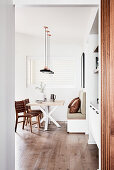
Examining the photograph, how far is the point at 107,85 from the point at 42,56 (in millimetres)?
5298

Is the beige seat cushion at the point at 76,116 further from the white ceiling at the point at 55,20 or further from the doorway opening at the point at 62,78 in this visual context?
the white ceiling at the point at 55,20

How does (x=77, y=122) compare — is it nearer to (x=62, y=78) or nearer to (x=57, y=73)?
(x=62, y=78)

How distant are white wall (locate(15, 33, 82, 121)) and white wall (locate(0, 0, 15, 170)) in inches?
178

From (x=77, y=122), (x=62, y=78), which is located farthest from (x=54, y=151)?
(x=62, y=78)

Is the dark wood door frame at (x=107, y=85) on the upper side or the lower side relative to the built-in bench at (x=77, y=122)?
upper

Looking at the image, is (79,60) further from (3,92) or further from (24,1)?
(3,92)

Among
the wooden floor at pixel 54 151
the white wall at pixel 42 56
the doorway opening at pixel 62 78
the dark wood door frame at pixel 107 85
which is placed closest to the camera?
the dark wood door frame at pixel 107 85

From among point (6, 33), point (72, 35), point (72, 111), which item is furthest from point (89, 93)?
point (6, 33)

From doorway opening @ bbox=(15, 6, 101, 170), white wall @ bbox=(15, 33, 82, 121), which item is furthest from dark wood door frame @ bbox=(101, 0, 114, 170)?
white wall @ bbox=(15, 33, 82, 121)

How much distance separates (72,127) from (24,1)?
3634 millimetres

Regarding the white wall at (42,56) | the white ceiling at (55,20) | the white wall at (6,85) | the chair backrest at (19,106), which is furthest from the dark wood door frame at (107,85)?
the white wall at (42,56)

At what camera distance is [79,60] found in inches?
278

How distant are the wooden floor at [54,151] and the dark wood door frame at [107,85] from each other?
128 centimetres

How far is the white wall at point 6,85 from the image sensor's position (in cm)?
207
